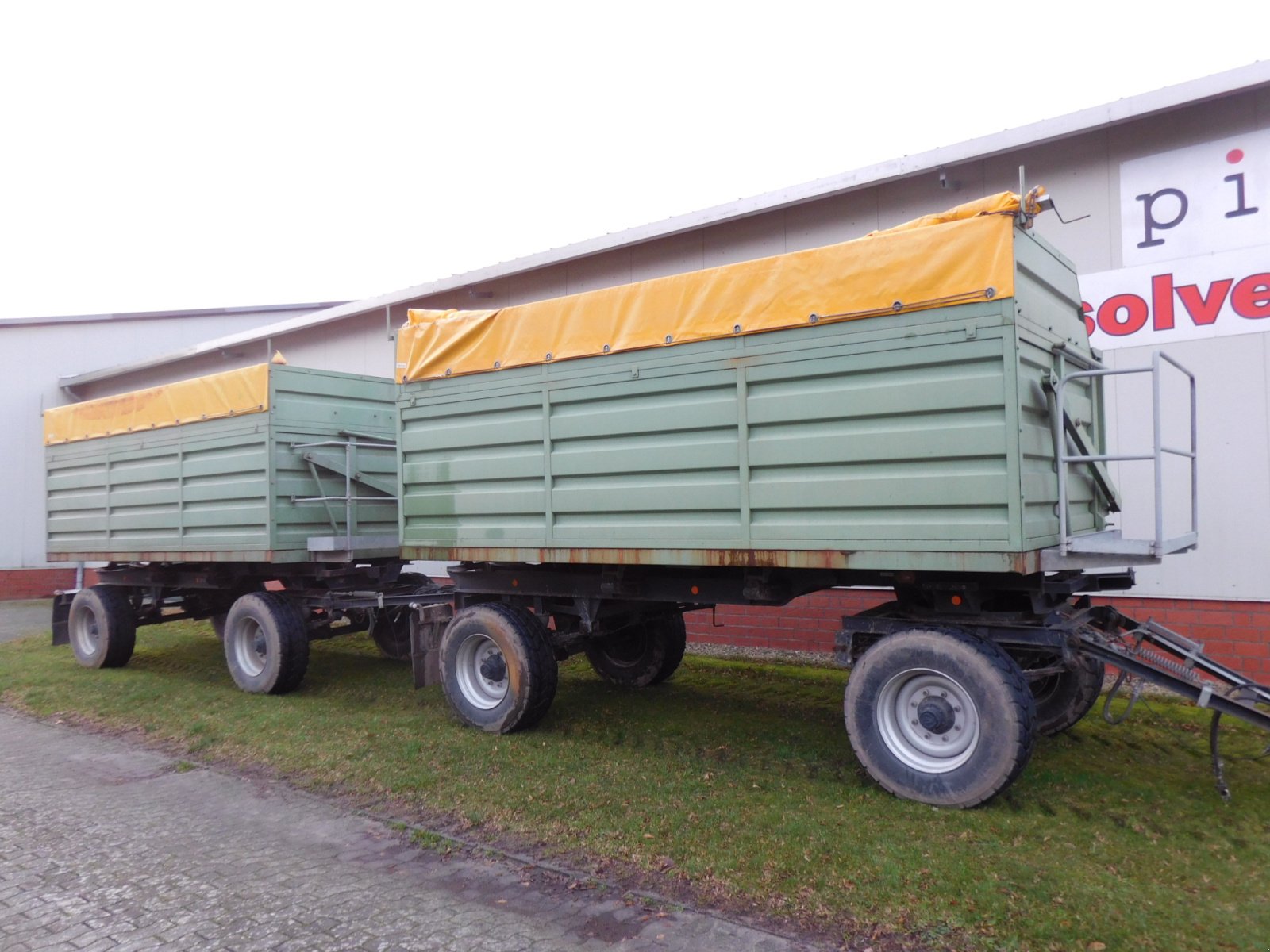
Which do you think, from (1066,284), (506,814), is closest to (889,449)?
(1066,284)

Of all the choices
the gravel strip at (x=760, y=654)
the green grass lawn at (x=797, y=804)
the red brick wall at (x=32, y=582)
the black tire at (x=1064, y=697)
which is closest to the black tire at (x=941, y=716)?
the green grass lawn at (x=797, y=804)

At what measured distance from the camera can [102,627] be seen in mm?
9852

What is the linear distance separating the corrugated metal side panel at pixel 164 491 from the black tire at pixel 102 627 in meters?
0.54

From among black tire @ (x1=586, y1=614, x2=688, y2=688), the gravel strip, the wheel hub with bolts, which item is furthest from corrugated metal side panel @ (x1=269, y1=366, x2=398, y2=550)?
the wheel hub with bolts

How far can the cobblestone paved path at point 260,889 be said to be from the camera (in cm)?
360

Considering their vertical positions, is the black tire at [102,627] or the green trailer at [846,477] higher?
the green trailer at [846,477]

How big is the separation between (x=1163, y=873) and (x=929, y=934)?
129 cm

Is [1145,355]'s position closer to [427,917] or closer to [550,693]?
[550,693]

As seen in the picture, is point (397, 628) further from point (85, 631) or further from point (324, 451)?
point (85, 631)

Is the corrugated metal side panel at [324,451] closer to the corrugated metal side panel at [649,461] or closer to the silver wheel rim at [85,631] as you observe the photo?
the corrugated metal side panel at [649,461]

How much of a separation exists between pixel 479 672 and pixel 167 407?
4920mm

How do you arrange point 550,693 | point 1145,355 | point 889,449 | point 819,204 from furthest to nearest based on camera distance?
point 819,204
point 1145,355
point 550,693
point 889,449

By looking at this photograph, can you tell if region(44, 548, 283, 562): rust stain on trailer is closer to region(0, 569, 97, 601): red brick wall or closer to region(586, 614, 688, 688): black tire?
region(586, 614, 688, 688): black tire

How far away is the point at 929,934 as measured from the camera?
3.41 metres
